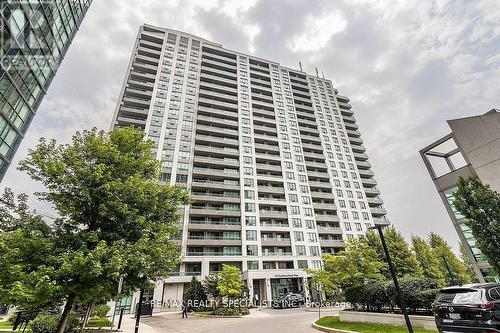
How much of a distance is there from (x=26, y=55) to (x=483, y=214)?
36.1m

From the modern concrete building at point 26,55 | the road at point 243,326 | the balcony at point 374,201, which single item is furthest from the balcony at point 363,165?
the modern concrete building at point 26,55

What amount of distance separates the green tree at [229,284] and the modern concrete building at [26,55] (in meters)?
23.9

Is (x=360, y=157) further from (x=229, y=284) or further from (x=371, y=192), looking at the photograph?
(x=229, y=284)

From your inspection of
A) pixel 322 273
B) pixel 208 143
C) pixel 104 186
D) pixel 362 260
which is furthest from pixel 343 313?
pixel 208 143

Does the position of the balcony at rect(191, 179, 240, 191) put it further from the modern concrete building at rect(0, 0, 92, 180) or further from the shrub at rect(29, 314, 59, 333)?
the shrub at rect(29, 314, 59, 333)

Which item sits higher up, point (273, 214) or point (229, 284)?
point (273, 214)

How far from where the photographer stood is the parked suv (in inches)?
280

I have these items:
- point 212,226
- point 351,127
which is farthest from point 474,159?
point 351,127

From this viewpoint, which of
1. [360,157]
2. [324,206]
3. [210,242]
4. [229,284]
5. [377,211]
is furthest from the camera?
[360,157]

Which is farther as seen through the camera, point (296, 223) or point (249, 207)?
point (296, 223)

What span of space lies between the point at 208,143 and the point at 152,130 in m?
11.7

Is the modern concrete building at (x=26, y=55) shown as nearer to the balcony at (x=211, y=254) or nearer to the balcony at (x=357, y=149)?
the balcony at (x=211, y=254)

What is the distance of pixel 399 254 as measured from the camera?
35.5 meters

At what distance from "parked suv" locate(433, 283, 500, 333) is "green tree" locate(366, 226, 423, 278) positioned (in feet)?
92.7
